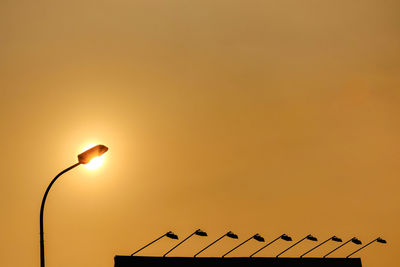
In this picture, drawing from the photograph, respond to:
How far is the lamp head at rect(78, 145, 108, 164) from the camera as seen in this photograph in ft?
44.5

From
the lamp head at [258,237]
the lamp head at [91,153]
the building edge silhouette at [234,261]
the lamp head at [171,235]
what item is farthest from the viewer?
the building edge silhouette at [234,261]

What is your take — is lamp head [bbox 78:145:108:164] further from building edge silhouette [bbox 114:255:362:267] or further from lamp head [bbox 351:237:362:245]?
lamp head [bbox 351:237:362:245]

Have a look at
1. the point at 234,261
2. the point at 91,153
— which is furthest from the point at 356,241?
the point at 91,153

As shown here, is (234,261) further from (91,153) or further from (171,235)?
(91,153)

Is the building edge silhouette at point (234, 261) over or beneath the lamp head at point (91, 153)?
beneath

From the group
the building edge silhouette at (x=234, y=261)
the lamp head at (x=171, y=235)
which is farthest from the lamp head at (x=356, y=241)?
the lamp head at (x=171, y=235)

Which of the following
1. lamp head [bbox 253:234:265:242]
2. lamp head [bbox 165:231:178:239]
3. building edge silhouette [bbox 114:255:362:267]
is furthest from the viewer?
building edge silhouette [bbox 114:255:362:267]

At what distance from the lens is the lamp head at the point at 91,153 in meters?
13.6

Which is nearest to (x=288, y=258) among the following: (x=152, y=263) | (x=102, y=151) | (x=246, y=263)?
(x=246, y=263)

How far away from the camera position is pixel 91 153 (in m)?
13.6

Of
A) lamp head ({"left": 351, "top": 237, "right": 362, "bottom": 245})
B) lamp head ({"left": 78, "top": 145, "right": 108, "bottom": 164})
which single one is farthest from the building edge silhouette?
lamp head ({"left": 78, "top": 145, "right": 108, "bottom": 164})

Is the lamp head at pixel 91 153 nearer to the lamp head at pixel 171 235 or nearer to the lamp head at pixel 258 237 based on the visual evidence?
the lamp head at pixel 171 235

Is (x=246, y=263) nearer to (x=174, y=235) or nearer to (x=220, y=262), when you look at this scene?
(x=220, y=262)

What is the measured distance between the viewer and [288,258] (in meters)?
A: 25.8
